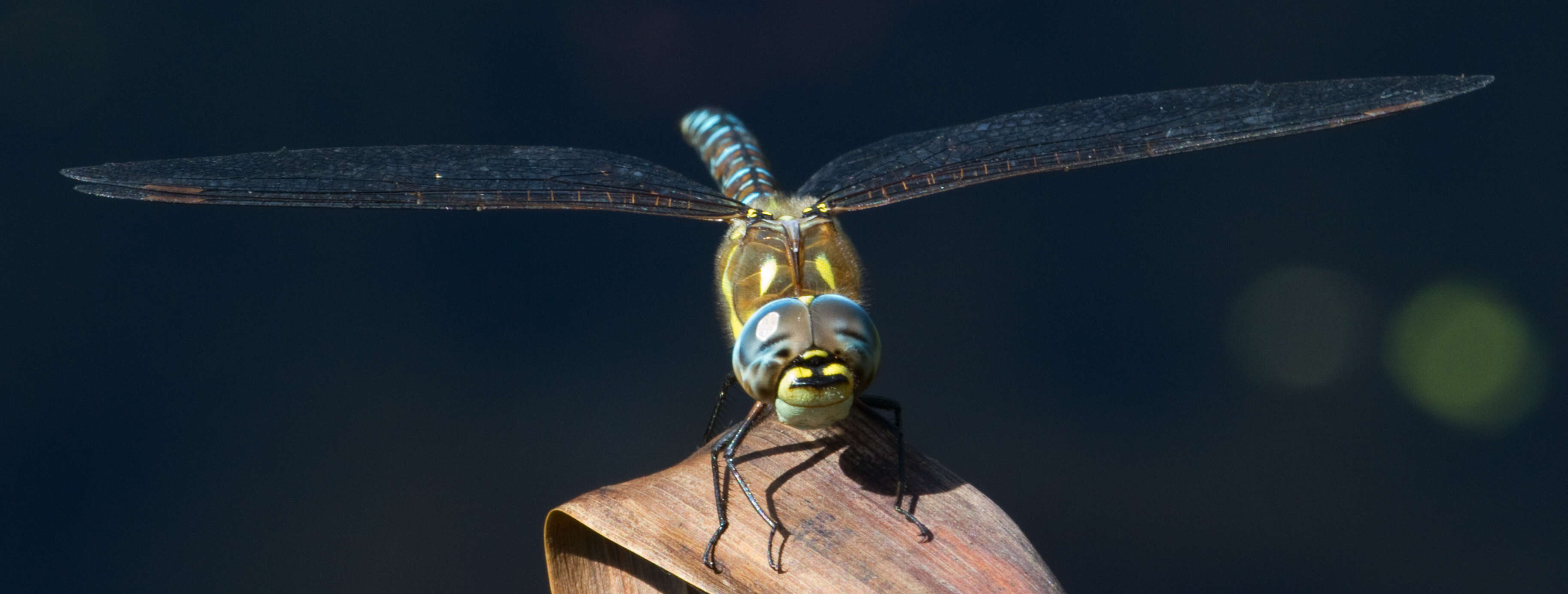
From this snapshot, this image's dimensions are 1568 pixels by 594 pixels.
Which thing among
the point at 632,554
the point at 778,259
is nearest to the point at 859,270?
A: the point at 778,259

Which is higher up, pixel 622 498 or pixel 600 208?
pixel 600 208

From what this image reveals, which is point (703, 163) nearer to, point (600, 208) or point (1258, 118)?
point (600, 208)

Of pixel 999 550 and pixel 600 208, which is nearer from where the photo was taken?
pixel 999 550

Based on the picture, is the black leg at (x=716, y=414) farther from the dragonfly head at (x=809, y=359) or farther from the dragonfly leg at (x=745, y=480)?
the dragonfly head at (x=809, y=359)

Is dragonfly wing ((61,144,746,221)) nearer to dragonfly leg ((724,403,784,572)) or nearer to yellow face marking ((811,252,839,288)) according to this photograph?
yellow face marking ((811,252,839,288))

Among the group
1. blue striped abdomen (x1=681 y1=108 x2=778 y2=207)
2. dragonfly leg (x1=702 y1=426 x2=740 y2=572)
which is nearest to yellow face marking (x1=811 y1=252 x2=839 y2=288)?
dragonfly leg (x1=702 y1=426 x2=740 y2=572)

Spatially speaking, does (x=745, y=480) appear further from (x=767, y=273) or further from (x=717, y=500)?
(x=767, y=273)

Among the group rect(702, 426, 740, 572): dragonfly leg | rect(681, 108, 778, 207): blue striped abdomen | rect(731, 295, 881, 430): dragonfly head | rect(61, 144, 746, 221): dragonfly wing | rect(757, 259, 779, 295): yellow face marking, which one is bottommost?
rect(702, 426, 740, 572): dragonfly leg
